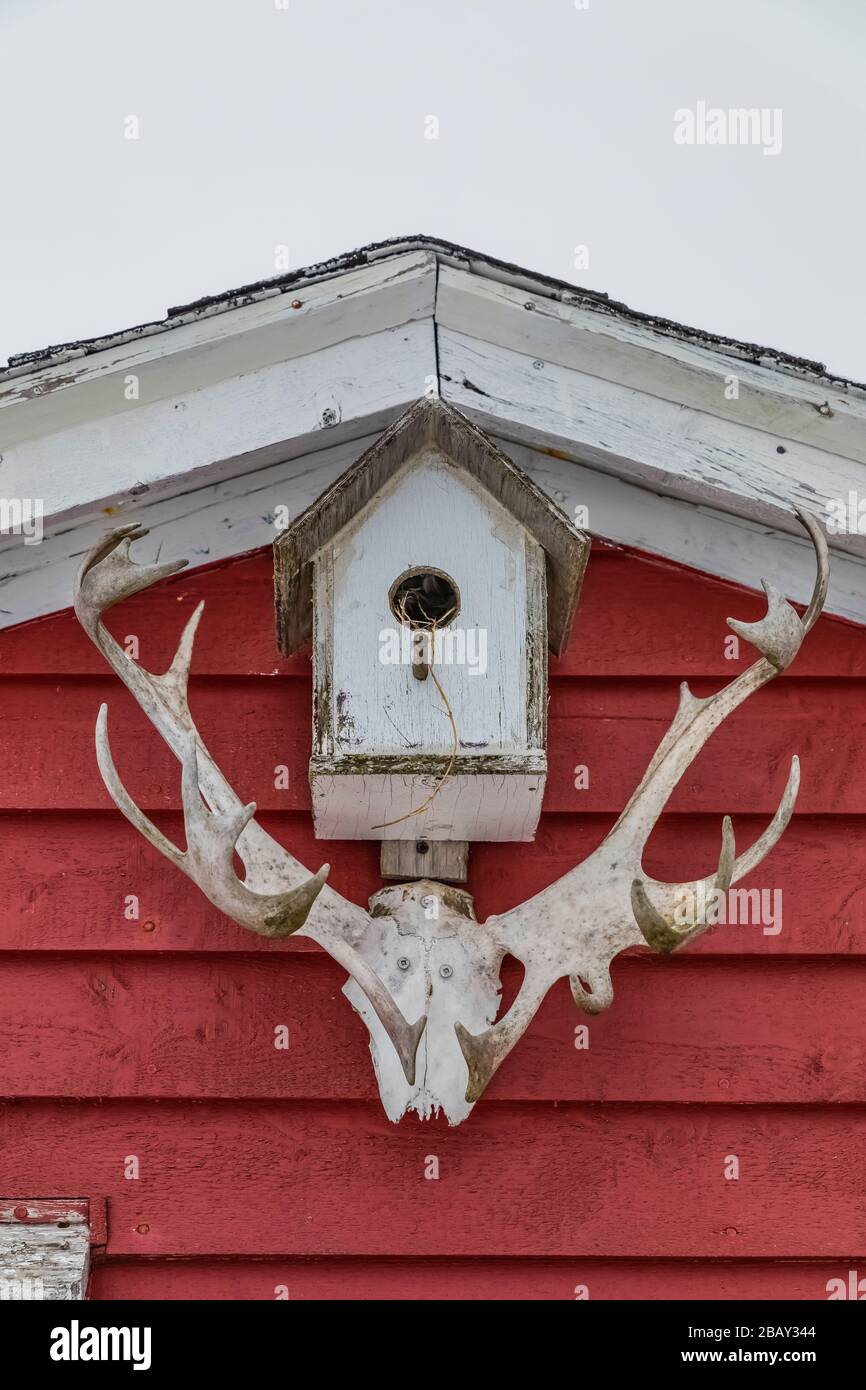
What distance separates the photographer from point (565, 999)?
2551mm

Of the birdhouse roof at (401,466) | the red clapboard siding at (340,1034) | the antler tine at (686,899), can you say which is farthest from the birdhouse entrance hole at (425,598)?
the red clapboard siding at (340,1034)

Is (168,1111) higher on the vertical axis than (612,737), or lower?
lower

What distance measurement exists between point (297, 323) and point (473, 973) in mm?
1110

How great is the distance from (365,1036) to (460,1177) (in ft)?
0.93

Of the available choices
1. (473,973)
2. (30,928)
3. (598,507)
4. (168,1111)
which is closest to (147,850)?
(30,928)

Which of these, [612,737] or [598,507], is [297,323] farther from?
[612,737]

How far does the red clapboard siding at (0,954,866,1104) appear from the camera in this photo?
250cm

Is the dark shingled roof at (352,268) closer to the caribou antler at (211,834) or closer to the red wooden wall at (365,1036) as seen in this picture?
the caribou antler at (211,834)

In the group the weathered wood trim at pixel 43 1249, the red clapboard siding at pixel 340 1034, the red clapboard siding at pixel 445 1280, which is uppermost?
the red clapboard siding at pixel 340 1034

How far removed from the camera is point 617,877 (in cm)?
229

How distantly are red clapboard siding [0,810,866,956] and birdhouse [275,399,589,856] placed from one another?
7.4 inches

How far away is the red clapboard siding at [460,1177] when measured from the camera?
2438 millimetres

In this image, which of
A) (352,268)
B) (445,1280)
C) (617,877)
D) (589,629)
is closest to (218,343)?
(352,268)

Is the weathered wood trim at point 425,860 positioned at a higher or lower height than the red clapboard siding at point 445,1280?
higher
